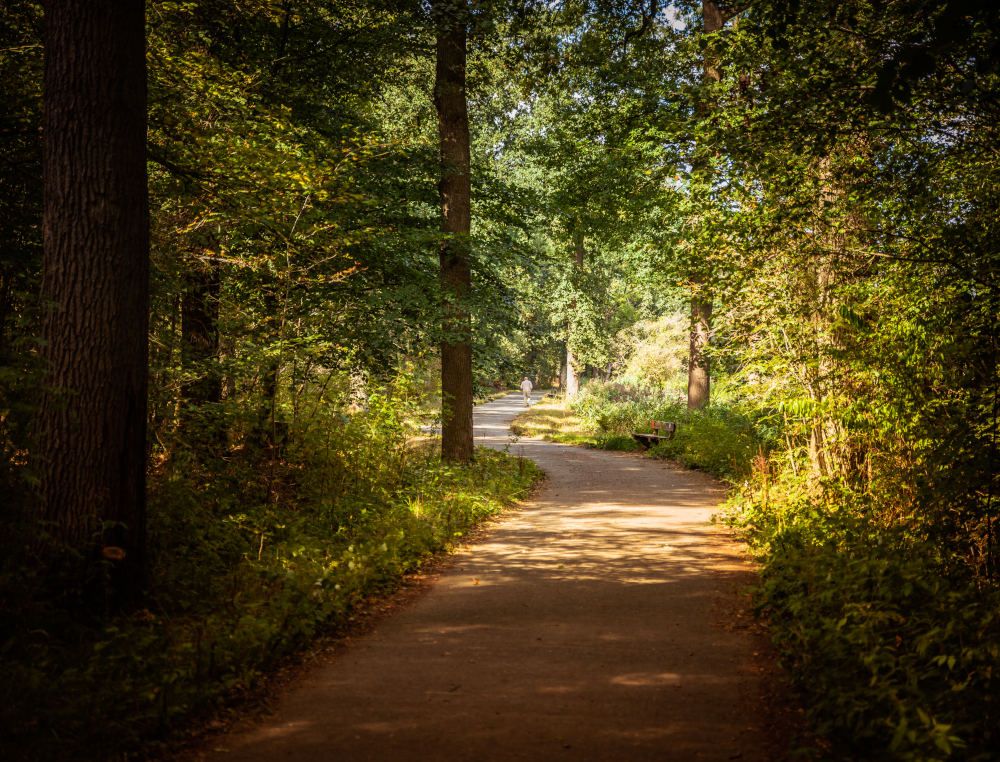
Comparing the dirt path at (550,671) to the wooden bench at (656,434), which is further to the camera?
the wooden bench at (656,434)

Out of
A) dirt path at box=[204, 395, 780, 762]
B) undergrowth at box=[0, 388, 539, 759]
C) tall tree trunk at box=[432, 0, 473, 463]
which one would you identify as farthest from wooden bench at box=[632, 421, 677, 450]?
dirt path at box=[204, 395, 780, 762]

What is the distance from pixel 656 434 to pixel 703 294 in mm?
12637

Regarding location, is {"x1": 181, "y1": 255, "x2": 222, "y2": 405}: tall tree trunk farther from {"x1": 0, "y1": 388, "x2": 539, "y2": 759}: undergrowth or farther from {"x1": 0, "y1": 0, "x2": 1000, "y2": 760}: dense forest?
{"x1": 0, "y1": 388, "x2": 539, "y2": 759}: undergrowth

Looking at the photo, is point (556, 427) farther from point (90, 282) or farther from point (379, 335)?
point (90, 282)

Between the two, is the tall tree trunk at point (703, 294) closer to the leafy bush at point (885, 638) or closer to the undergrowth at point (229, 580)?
the leafy bush at point (885, 638)

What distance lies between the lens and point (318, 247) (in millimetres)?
10117

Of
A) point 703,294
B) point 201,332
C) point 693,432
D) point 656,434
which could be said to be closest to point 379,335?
point 201,332

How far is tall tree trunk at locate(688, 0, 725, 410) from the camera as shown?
885 cm

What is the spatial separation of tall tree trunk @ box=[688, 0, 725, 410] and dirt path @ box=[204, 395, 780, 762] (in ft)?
13.2

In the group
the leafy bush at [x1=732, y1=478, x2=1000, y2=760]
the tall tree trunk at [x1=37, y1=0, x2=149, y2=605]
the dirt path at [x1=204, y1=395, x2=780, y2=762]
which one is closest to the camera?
the leafy bush at [x1=732, y1=478, x2=1000, y2=760]

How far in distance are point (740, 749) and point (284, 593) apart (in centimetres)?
384

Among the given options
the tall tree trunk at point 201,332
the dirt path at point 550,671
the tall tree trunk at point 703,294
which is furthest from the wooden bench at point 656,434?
the tall tree trunk at point 201,332

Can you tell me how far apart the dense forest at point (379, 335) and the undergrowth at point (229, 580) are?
0.11 feet

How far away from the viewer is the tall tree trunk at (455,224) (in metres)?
13.0
